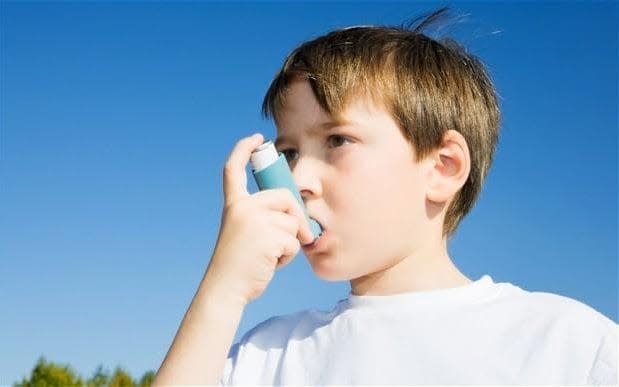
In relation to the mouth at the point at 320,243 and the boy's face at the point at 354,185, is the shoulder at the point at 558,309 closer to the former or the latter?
the boy's face at the point at 354,185

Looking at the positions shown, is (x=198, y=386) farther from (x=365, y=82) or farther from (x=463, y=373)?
(x=365, y=82)

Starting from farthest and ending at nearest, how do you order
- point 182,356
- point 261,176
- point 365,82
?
point 365,82
point 261,176
point 182,356

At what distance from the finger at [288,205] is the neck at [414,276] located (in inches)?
14.2

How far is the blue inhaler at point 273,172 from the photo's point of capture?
2.69m

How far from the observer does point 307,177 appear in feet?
9.09

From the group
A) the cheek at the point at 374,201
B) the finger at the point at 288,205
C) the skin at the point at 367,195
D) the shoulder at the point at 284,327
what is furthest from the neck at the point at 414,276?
the finger at the point at 288,205

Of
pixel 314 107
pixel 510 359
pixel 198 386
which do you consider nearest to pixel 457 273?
pixel 510 359

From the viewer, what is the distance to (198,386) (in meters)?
2.50

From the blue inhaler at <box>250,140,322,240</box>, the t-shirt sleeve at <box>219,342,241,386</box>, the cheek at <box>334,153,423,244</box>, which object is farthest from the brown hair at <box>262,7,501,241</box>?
the t-shirt sleeve at <box>219,342,241,386</box>

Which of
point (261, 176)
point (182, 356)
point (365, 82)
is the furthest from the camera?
point (365, 82)

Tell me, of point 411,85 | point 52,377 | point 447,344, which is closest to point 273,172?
point 411,85

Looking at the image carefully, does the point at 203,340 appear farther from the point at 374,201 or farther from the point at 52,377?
the point at 52,377

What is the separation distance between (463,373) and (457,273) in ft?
1.45

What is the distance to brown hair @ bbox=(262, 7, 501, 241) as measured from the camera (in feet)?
9.64
